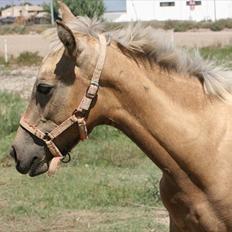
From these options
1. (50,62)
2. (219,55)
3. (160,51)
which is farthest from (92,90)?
(219,55)

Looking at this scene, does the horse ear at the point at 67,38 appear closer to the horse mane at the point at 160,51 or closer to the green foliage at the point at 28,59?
the horse mane at the point at 160,51

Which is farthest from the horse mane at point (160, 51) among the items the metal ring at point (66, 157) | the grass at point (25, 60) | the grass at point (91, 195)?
the grass at point (25, 60)

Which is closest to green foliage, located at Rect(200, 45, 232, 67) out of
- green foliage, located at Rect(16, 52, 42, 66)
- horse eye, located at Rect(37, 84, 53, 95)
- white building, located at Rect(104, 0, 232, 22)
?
horse eye, located at Rect(37, 84, 53, 95)

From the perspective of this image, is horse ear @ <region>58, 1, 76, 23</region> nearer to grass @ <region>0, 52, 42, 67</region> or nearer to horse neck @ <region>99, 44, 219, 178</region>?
horse neck @ <region>99, 44, 219, 178</region>

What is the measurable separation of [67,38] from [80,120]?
17.6 inches

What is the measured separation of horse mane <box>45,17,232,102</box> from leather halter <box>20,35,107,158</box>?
4.7 inches

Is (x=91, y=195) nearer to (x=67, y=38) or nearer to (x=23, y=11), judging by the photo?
(x=67, y=38)

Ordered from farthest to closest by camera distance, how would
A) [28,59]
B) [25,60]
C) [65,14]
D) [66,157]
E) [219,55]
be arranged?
1. [28,59]
2. [25,60]
3. [219,55]
4. [66,157]
5. [65,14]

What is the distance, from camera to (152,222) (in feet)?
21.6

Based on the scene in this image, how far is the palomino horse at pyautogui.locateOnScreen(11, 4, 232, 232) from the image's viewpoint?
11.4ft

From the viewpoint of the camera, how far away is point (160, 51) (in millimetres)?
3639

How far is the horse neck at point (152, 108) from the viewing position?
3541 millimetres

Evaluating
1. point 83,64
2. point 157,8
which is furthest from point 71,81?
point 157,8

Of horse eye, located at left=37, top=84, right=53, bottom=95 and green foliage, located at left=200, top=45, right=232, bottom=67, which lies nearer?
horse eye, located at left=37, top=84, right=53, bottom=95
